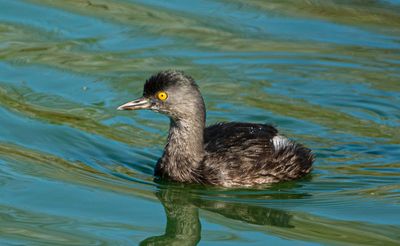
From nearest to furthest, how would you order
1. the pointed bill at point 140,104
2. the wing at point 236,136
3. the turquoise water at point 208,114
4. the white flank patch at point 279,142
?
the turquoise water at point 208,114 → the pointed bill at point 140,104 → the wing at point 236,136 → the white flank patch at point 279,142

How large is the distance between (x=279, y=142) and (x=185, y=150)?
0.92 m

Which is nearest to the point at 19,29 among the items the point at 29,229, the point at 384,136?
the point at 384,136

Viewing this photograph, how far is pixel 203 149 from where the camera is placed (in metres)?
9.84

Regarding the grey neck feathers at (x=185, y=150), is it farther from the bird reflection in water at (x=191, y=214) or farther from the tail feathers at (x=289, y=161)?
the tail feathers at (x=289, y=161)

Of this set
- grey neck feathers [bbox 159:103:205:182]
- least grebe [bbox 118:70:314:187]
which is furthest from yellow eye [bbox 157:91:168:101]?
grey neck feathers [bbox 159:103:205:182]

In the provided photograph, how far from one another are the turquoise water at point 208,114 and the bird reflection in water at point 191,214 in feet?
0.06

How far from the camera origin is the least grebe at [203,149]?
379 inches

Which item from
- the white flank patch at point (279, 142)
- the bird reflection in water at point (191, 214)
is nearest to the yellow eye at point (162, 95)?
the bird reflection in water at point (191, 214)

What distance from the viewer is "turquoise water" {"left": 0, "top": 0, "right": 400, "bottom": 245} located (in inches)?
331

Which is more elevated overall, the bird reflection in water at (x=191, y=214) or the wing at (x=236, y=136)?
the wing at (x=236, y=136)

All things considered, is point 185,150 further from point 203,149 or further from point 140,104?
point 140,104

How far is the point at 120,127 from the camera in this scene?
1112cm

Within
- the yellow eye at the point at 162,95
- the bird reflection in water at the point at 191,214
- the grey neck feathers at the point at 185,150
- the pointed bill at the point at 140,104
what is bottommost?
the bird reflection in water at the point at 191,214

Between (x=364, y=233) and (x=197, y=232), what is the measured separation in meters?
1.24
